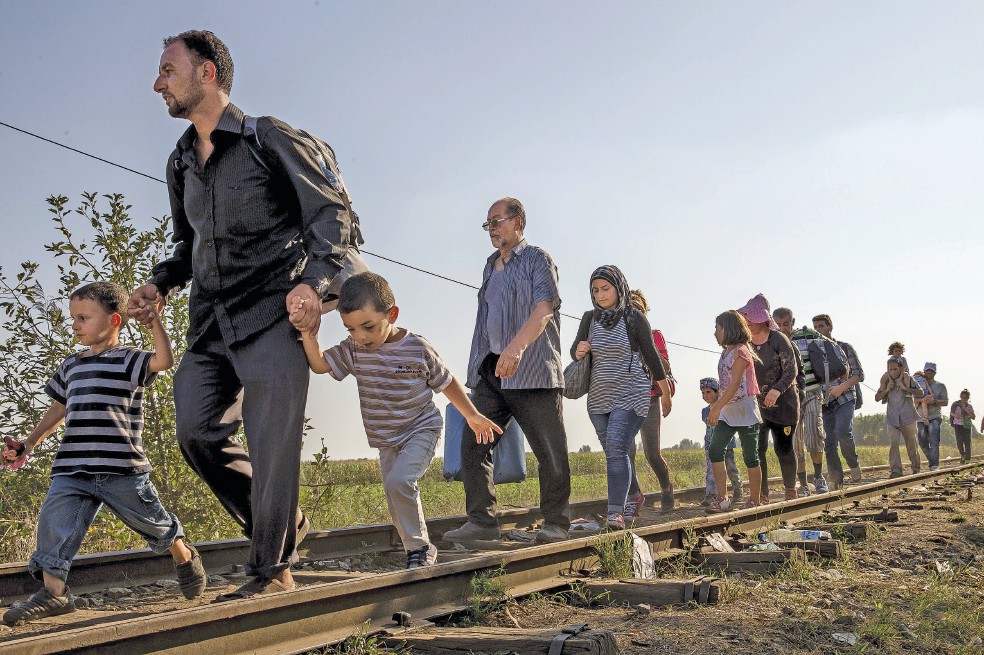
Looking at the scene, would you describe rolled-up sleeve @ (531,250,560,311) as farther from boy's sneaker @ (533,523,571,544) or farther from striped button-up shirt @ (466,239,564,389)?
boy's sneaker @ (533,523,571,544)

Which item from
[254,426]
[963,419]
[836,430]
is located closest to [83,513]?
[254,426]

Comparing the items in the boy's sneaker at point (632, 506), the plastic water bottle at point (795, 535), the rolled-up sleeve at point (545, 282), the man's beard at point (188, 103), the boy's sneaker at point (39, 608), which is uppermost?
the man's beard at point (188, 103)

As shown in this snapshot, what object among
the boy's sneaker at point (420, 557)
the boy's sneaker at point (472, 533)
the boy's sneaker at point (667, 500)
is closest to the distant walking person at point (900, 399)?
the boy's sneaker at point (667, 500)

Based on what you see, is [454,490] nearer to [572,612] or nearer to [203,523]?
[203,523]

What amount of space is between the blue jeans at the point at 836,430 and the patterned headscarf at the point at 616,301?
7152mm

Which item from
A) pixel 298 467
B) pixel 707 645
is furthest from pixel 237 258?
pixel 707 645

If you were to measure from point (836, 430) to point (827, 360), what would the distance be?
119 cm

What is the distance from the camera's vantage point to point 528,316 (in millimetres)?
6922

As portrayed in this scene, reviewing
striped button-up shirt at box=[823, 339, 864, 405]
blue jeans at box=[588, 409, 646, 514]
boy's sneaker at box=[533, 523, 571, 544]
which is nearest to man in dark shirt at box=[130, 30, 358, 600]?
boy's sneaker at box=[533, 523, 571, 544]

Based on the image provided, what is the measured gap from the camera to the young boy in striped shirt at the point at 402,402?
5.04 m

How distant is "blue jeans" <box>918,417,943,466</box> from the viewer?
19220 millimetres

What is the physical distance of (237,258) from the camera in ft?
14.1

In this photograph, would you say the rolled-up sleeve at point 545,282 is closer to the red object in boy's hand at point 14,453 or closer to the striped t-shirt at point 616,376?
the striped t-shirt at point 616,376

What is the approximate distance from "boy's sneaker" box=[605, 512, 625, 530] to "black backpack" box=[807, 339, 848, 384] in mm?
6725
